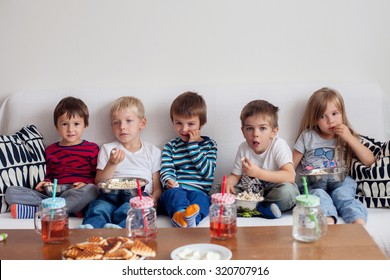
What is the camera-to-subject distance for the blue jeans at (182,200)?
7.48ft

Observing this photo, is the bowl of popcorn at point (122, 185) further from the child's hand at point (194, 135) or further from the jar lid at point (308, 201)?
the jar lid at point (308, 201)

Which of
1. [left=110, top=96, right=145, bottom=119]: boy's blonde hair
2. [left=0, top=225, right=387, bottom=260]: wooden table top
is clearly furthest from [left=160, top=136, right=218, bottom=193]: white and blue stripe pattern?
[left=0, top=225, right=387, bottom=260]: wooden table top

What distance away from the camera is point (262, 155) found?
2549 mm

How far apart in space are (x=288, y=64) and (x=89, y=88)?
1.15 meters

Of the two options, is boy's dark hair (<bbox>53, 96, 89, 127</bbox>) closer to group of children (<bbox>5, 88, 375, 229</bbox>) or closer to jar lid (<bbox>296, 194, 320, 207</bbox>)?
group of children (<bbox>5, 88, 375, 229</bbox>)

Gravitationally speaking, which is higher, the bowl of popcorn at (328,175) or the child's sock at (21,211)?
the bowl of popcorn at (328,175)

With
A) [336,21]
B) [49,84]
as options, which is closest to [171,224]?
[49,84]

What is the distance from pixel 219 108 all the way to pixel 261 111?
13.2 inches

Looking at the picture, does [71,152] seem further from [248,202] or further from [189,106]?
[248,202]

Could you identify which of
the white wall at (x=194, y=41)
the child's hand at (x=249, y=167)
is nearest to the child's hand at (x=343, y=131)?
the white wall at (x=194, y=41)

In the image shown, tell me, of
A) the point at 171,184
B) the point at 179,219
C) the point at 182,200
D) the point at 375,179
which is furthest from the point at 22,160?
the point at 375,179

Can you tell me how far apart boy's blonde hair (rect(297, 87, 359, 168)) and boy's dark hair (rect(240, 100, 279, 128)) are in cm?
21

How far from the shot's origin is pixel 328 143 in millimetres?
2639

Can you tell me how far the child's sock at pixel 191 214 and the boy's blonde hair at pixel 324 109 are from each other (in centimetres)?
94
